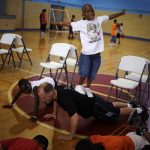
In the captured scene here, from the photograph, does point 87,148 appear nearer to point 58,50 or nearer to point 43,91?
point 43,91

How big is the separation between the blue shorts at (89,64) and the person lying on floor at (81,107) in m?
1.09

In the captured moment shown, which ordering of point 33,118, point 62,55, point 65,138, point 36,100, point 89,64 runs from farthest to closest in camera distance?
point 62,55 → point 89,64 → point 33,118 → point 36,100 → point 65,138

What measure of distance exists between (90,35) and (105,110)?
1.57m

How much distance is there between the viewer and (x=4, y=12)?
15.8 metres

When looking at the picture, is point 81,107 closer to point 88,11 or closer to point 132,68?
point 132,68

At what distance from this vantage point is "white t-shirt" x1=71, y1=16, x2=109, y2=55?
497cm

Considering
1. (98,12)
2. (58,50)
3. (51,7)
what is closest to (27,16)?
(51,7)

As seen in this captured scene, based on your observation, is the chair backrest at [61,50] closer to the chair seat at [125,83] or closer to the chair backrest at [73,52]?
the chair backrest at [73,52]

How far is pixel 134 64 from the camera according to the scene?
5164 mm

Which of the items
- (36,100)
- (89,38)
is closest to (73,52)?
(89,38)

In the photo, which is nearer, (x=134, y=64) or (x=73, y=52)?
(x=134, y=64)

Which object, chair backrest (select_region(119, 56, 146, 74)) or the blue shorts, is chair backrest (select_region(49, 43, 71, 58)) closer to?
the blue shorts

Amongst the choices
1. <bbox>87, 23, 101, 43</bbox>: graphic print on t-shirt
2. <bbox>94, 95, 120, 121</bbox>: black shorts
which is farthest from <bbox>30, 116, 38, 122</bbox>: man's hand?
<bbox>87, 23, 101, 43</bbox>: graphic print on t-shirt

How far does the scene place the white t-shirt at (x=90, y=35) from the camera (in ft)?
16.3
